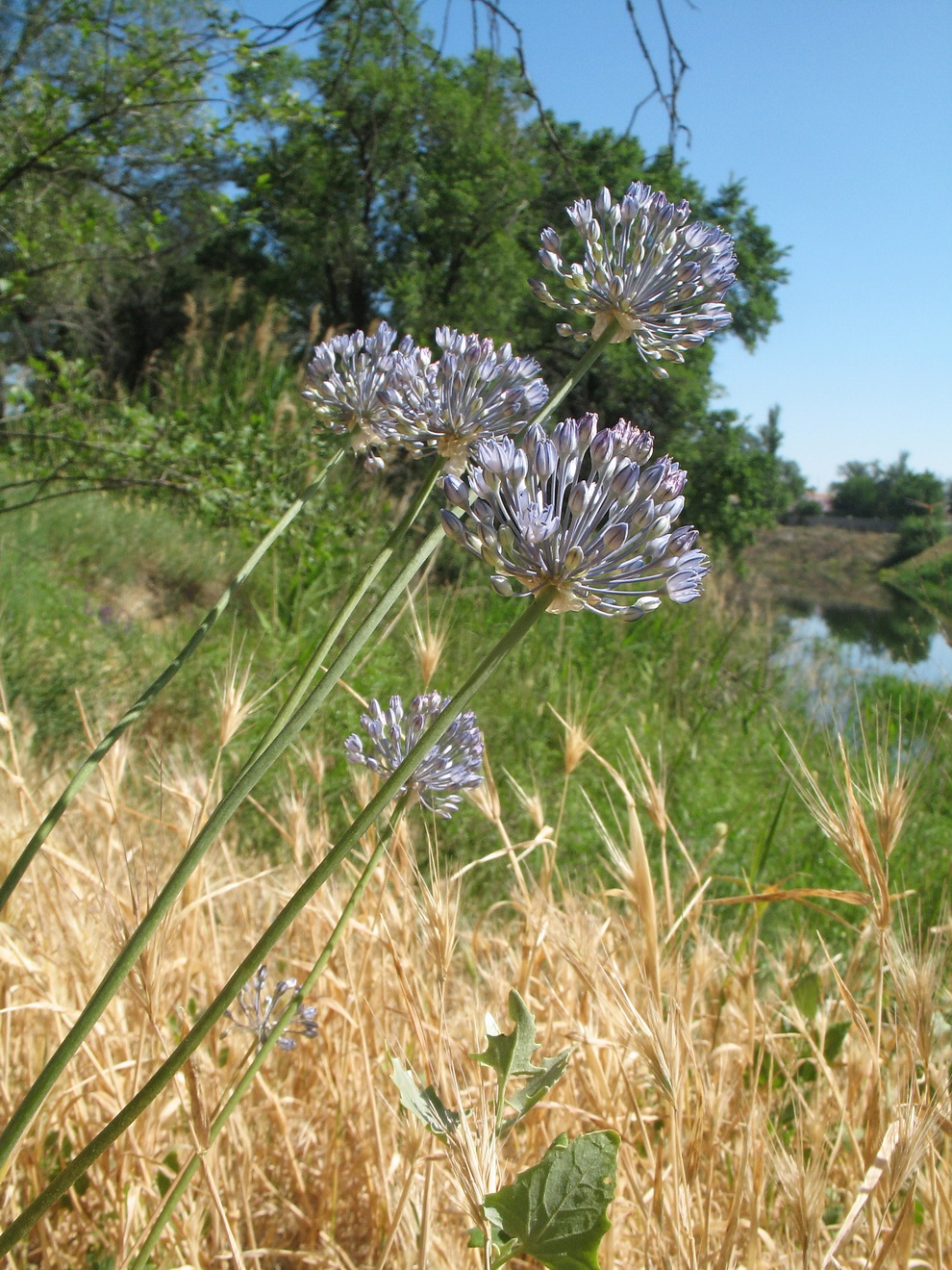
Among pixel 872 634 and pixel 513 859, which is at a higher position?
pixel 872 634

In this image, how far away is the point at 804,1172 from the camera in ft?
2.86

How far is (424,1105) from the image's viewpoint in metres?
0.79

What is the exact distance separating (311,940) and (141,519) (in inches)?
220

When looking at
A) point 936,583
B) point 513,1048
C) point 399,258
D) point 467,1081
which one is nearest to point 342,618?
point 513,1048

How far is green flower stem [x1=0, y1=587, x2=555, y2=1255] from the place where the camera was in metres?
0.51

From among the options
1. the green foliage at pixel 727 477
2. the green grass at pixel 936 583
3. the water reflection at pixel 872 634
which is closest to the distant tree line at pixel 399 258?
the green foliage at pixel 727 477

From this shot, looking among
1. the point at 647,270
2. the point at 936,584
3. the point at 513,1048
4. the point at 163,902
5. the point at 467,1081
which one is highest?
the point at 936,584

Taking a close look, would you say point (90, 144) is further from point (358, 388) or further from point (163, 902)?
point (163, 902)

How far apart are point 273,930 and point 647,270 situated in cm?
74

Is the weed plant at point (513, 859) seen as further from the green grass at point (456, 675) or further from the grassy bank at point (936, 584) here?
the grassy bank at point (936, 584)

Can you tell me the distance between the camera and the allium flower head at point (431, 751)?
1.02m

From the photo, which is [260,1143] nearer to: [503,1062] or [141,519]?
[503,1062]

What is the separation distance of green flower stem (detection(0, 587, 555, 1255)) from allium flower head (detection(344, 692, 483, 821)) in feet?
1.52

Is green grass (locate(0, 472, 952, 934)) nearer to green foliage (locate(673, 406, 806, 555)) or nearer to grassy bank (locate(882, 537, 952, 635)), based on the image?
grassy bank (locate(882, 537, 952, 635))
